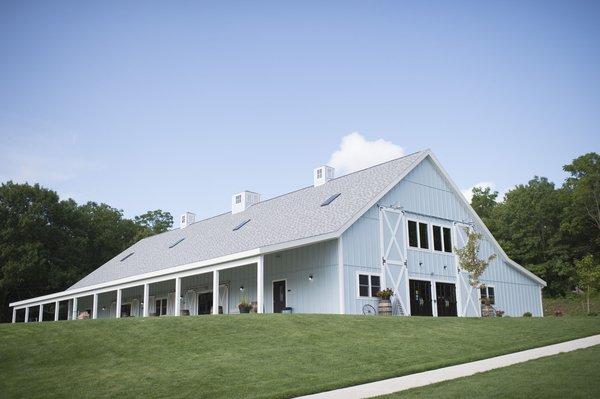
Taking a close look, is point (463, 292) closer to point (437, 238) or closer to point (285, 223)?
point (437, 238)

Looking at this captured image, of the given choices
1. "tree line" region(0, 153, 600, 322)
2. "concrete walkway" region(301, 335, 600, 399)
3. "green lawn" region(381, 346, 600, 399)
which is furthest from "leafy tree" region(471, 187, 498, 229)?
"green lawn" region(381, 346, 600, 399)

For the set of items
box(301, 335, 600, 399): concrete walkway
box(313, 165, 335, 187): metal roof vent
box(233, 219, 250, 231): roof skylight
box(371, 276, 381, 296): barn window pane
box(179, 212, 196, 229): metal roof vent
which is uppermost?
box(313, 165, 335, 187): metal roof vent

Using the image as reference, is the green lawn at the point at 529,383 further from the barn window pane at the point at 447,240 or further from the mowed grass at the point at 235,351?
the barn window pane at the point at 447,240

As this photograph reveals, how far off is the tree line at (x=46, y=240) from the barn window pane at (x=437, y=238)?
31.1 metres

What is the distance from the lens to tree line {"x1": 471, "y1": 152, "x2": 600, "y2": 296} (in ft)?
163

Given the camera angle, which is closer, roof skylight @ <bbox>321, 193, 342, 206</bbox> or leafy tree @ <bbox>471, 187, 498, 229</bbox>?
roof skylight @ <bbox>321, 193, 342, 206</bbox>

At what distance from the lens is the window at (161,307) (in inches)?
1273

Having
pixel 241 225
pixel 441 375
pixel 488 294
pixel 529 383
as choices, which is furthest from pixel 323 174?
pixel 529 383

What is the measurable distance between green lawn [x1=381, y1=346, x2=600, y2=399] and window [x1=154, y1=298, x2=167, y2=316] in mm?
23894

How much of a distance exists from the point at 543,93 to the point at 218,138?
47.4 feet

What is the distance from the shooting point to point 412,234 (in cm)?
2528

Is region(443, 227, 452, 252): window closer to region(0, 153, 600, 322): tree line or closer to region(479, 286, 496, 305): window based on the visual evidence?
region(479, 286, 496, 305): window

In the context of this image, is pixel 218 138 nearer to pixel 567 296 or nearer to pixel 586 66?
pixel 586 66

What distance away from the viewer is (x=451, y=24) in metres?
23.2
